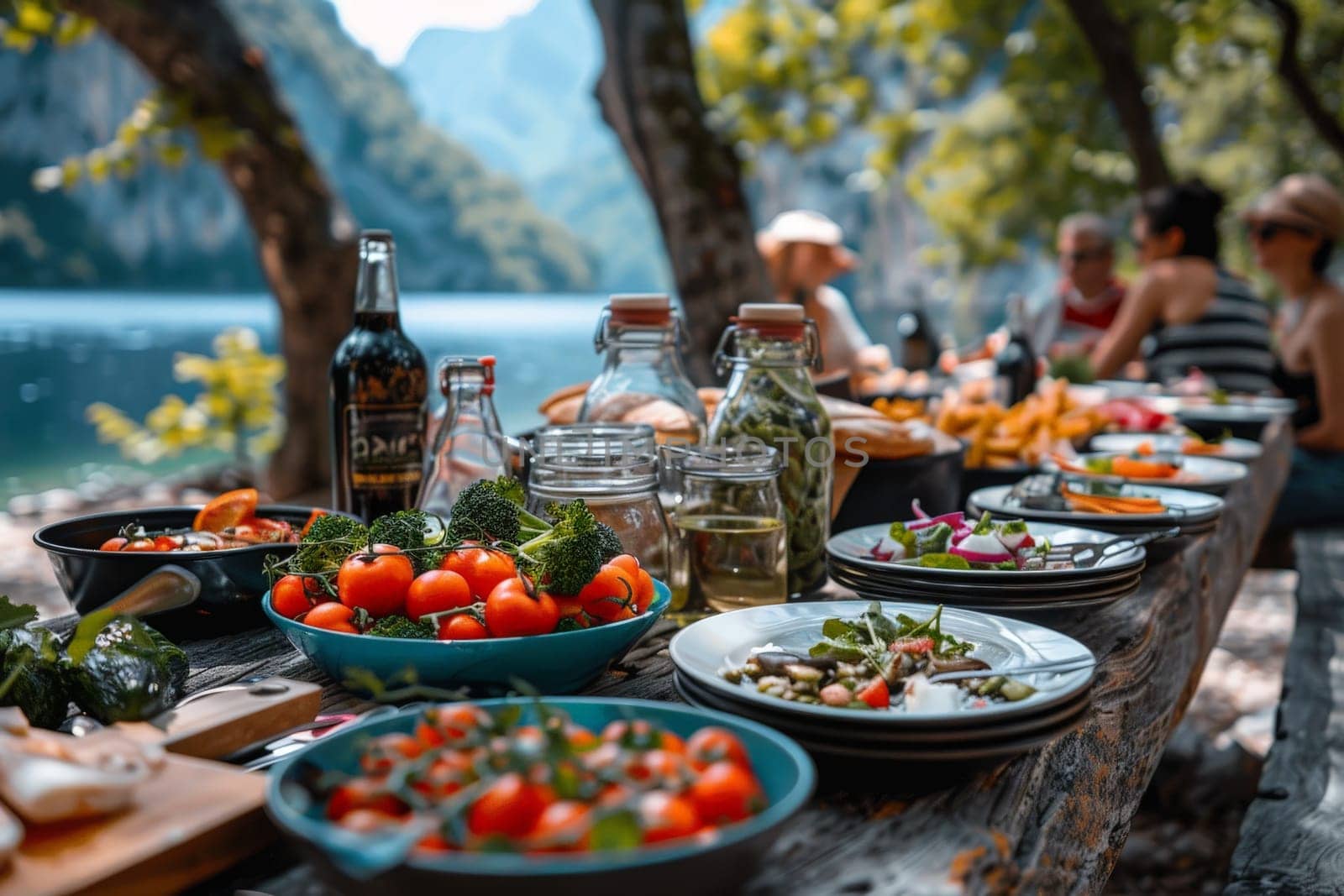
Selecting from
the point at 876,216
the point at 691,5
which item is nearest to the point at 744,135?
the point at 691,5

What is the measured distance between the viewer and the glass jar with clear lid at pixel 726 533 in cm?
148

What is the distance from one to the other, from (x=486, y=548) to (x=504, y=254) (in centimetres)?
7335

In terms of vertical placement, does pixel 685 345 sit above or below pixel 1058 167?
below

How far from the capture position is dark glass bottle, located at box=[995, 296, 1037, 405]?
4133 mm

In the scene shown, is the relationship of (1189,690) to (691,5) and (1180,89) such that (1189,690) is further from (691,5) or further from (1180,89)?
(1180,89)

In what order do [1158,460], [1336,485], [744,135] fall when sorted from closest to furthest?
1. [1158,460]
2. [1336,485]
3. [744,135]

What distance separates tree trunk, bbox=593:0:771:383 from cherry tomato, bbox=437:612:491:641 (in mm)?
3696

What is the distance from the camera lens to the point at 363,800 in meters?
0.72

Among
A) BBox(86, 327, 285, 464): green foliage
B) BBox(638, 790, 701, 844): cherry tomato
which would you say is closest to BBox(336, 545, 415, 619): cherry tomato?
BBox(638, 790, 701, 844): cherry tomato

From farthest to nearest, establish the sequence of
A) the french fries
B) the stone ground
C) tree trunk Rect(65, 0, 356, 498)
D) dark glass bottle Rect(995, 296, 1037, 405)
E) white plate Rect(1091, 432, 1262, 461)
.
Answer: tree trunk Rect(65, 0, 356, 498), dark glass bottle Rect(995, 296, 1037, 405), the stone ground, white plate Rect(1091, 432, 1262, 461), the french fries

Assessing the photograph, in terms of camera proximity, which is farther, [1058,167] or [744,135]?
[1058,167]

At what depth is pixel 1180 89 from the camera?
48.0 ft

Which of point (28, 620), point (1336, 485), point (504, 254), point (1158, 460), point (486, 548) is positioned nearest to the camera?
point (28, 620)

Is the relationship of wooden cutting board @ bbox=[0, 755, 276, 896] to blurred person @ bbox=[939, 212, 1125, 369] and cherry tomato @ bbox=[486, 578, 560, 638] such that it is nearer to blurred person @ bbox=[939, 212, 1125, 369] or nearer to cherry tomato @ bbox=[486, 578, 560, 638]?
cherry tomato @ bbox=[486, 578, 560, 638]
